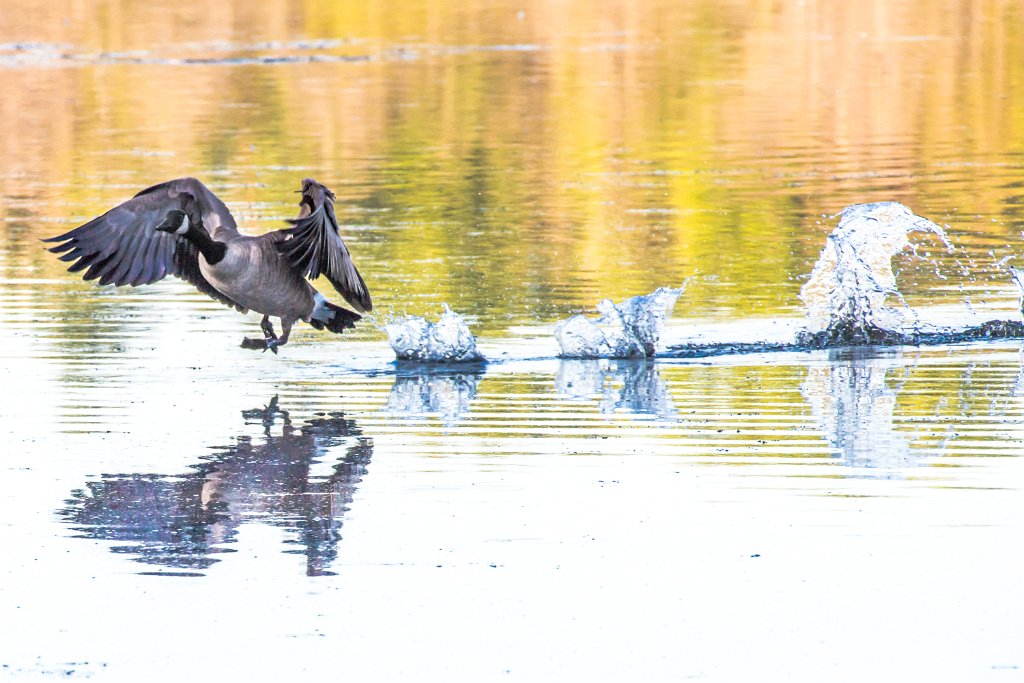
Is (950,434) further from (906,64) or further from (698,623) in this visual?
(906,64)

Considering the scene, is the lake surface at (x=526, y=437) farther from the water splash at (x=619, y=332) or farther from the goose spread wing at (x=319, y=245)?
the goose spread wing at (x=319, y=245)

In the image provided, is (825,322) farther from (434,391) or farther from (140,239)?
(140,239)

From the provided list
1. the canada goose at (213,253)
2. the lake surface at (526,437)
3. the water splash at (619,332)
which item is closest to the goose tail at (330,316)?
the canada goose at (213,253)

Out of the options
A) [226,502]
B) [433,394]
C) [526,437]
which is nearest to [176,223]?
[433,394]

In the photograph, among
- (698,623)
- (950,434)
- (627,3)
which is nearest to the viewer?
(698,623)

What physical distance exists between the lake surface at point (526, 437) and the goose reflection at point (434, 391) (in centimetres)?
4

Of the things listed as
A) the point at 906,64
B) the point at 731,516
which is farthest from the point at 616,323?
the point at 906,64

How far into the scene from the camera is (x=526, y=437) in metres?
10.4

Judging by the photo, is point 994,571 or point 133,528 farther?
point 133,528

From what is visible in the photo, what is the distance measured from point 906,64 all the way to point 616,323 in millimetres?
23911

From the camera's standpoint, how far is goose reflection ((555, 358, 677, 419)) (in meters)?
11.3

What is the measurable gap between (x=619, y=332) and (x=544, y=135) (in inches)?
532

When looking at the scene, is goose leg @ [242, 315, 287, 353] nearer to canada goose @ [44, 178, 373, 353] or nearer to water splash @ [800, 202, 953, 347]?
canada goose @ [44, 178, 373, 353]

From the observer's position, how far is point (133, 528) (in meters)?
8.59
